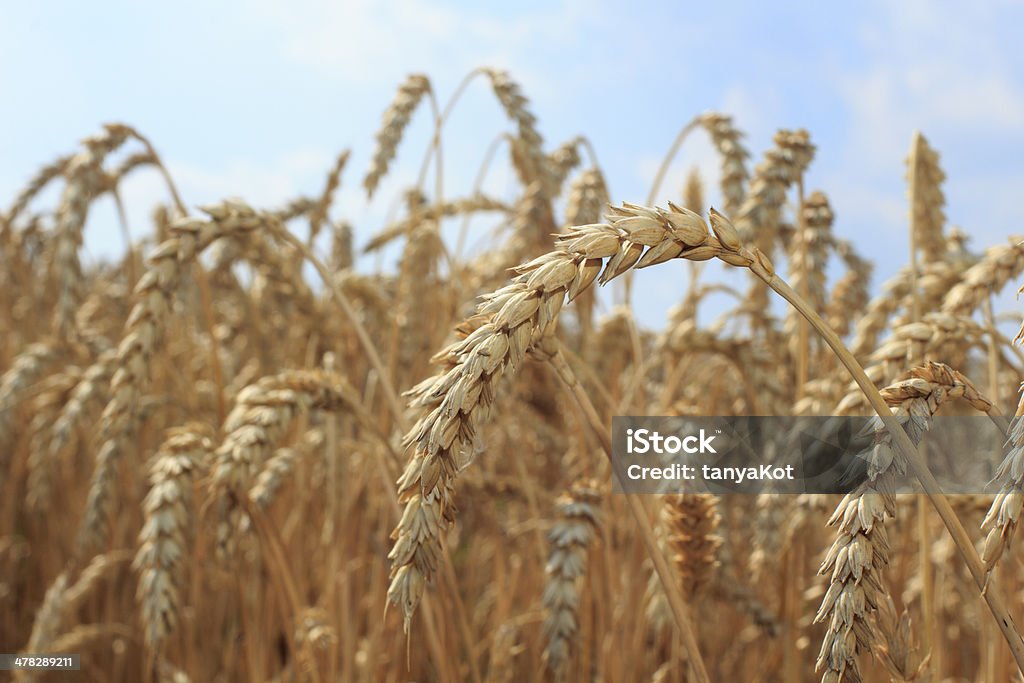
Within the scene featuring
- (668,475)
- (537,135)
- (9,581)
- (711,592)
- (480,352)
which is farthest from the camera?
(9,581)

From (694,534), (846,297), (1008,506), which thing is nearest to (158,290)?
(694,534)

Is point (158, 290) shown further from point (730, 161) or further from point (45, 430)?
point (45, 430)

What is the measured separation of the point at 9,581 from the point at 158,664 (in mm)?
1174

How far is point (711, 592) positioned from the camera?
1.85m

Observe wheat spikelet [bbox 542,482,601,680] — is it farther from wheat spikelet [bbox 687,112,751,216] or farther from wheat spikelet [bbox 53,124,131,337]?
wheat spikelet [bbox 53,124,131,337]

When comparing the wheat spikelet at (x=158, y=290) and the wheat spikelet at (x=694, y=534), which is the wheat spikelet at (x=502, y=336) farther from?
the wheat spikelet at (x=158, y=290)

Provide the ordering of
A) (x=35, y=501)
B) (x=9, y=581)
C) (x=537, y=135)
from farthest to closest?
(x=9, y=581) → (x=35, y=501) → (x=537, y=135)

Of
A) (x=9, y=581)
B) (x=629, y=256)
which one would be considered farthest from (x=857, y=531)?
(x=9, y=581)

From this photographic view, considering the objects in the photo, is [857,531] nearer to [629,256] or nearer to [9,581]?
[629,256]

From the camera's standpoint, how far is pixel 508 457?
280cm

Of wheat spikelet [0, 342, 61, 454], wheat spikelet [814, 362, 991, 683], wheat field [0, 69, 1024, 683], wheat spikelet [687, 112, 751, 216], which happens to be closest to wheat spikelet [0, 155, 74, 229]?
wheat field [0, 69, 1024, 683]

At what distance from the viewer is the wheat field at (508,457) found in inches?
28.5

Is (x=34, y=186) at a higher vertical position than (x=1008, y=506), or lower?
higher

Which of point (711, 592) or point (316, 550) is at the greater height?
point (316, 550)
